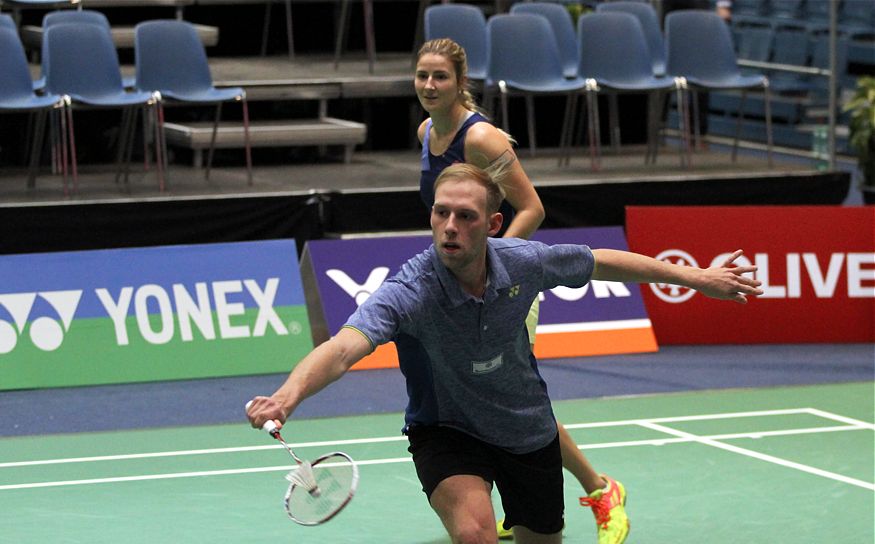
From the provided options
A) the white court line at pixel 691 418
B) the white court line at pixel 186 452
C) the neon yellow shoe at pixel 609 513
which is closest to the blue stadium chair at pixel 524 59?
the white court line at pixel 691 418

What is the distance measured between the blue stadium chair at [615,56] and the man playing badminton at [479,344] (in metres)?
7.08

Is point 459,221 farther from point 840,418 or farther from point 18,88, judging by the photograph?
point 18,88

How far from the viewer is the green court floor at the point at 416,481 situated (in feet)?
19.6

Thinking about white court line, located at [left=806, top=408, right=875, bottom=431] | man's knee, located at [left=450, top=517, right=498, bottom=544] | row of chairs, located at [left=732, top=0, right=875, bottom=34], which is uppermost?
row of chairs, located at [left=732, top=0, right=875, bottom=34]

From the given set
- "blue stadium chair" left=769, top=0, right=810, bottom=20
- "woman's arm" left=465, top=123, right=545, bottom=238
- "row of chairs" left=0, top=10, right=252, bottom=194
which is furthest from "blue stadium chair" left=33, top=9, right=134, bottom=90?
"blue stadium chair" left=769, top=0, right=810, bottom=20

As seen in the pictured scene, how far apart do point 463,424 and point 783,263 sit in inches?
230

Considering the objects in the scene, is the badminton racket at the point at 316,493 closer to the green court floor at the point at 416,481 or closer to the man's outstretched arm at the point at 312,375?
the man's outstretched arm at the point at 312,375

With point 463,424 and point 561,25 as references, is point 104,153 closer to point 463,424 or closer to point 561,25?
point 561,25

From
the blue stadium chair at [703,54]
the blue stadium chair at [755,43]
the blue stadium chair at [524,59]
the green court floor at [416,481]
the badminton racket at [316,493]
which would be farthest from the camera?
the blue stadium chair at [755,43]

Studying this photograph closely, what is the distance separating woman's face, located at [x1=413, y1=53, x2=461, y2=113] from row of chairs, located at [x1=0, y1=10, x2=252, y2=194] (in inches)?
198

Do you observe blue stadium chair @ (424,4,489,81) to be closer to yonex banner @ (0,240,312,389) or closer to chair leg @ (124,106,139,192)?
chair leg @ (124,106,139,192)

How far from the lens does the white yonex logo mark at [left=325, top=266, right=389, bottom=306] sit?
8.98m

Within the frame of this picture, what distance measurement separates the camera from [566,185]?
32.7 ft

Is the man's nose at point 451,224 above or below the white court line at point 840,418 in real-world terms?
above
